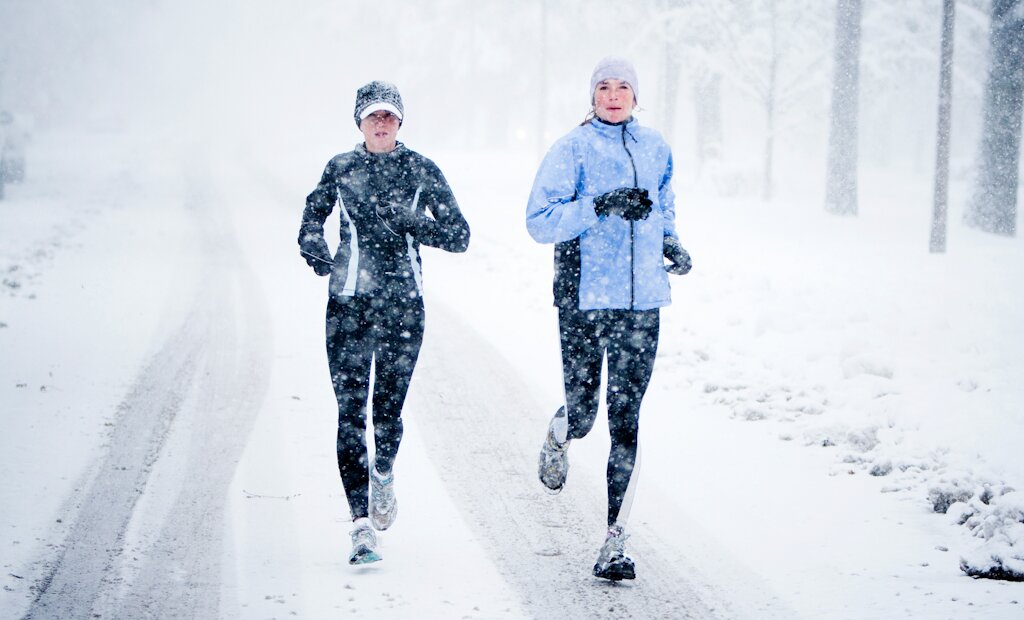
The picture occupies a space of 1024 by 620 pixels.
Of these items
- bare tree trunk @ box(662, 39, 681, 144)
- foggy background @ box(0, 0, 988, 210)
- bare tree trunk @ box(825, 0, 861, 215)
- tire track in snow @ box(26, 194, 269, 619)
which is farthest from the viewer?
bare tree trunk @ box(662, 39, 681, 144)

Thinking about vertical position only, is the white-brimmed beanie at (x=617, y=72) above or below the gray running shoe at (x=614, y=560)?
above

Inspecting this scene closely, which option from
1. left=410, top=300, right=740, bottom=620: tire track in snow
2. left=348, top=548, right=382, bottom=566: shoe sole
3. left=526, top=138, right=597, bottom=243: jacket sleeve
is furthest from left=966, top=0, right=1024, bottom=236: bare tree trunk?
left=348, top=548, right=382, bottom=566: shoe sole

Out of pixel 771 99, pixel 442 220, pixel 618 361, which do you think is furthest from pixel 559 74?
pixel 618 361

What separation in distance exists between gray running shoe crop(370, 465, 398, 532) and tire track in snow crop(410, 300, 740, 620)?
0.57 metres

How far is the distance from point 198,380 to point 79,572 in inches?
159

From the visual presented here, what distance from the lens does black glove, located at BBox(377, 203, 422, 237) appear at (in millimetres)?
4367

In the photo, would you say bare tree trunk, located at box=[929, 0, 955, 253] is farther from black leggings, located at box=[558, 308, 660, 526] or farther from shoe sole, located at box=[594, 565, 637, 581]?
shoe sole, located at box=[594, 565, 637, 581]

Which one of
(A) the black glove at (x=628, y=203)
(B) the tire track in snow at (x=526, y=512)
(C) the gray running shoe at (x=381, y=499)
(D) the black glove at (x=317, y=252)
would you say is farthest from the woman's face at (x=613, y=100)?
(B) the tire track in snow at (x=526, y=512)

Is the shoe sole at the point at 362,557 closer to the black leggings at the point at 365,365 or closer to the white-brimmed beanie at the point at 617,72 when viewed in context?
the black leggings at the point at 365,365

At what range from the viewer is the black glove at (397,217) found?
4.37 meters

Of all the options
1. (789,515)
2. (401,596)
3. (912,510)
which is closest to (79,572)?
(401,596)

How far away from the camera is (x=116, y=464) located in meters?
6.02

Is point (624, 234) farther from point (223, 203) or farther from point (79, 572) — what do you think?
point (223, 203)

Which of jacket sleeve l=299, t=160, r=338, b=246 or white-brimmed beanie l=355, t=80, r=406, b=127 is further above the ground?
white-brimmed beanie l=355, t=80, r=406, b=127
